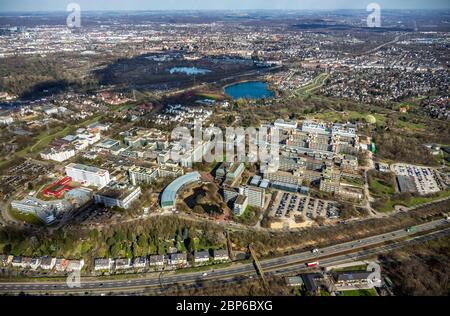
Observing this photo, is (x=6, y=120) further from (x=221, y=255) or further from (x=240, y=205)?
(x=221, y=255)

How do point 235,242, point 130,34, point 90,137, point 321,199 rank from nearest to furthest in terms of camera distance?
point 235,242, point 321,199, point 90,137, point 130,34

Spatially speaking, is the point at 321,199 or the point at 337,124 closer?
the point at 321,199

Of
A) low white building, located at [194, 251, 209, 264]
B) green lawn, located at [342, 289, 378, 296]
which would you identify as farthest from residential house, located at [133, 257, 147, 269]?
green lawn, located at [342, 289, 378, 296]

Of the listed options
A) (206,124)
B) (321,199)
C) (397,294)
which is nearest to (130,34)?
(206,124)

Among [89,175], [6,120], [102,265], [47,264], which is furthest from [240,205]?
[6,120]

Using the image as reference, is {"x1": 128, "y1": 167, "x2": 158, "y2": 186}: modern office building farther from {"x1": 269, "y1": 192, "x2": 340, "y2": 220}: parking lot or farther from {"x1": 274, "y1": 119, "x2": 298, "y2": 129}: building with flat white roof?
{"x1": 274, "y1": 119, "x2": 298, "y2": 129}: building with flat white roof

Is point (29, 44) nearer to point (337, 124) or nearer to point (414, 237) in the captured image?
point (337, 124)

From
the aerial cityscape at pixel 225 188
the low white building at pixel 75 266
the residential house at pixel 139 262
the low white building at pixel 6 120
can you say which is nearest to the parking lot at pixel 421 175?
the aerial cityscape at pixel 225 188
